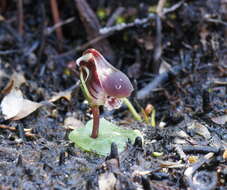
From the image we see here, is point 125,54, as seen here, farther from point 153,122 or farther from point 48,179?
point 48,179

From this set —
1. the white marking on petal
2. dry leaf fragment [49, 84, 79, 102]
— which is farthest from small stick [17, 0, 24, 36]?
the white marking on petal

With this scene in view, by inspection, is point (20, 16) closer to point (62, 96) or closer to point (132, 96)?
point (62, 96)

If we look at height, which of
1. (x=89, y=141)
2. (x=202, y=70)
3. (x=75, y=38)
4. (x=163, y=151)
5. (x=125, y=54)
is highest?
(x=75, y=38)

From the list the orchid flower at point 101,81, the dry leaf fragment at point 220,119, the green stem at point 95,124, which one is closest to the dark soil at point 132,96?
the dry leaf fragment at point 220,119

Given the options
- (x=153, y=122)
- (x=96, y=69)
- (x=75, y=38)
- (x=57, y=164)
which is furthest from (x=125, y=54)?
(x=57, y=164)

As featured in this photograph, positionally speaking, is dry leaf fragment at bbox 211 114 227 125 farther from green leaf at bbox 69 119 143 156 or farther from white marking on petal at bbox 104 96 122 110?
white marking on petal at bbox 104 96 122 110

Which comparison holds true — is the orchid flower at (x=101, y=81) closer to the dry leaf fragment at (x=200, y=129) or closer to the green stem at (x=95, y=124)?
the green stem at (x=95, y=124)
